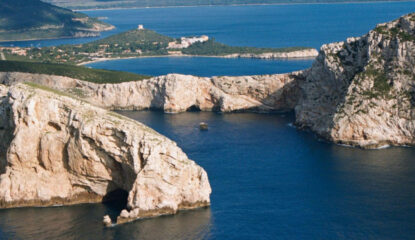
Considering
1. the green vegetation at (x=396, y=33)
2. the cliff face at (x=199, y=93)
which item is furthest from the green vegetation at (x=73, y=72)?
the green vegetation at (x=396, y=33)

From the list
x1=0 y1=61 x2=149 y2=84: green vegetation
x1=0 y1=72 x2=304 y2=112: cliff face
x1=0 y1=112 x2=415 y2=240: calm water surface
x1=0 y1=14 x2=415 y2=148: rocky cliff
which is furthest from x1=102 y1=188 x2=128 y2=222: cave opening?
x1=0 y1=61 x2=149 y2=84: green vegetation

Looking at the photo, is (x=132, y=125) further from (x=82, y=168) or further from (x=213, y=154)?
(x=213, y=154)

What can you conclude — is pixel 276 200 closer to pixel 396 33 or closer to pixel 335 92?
pixel 335 92

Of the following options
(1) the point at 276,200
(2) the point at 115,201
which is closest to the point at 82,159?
(2) the point at 115,201

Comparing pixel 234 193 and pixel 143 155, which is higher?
pixel 143 155

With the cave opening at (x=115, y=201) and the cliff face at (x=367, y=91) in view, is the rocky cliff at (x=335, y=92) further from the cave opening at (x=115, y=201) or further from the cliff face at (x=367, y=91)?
the cave opening at (x=115, y=201)

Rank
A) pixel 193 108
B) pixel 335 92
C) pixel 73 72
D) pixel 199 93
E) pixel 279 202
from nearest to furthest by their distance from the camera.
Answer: pixel 279 202 → pixel 335 92 → pixel 199 93 → pixel 193 108 → pixel 73 72

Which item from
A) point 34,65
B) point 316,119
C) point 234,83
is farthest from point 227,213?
point 34,65
